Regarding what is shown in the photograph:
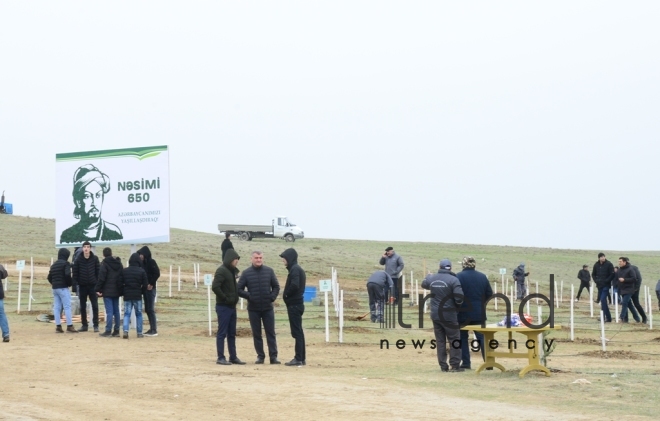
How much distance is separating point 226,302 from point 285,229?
61225 millimetres

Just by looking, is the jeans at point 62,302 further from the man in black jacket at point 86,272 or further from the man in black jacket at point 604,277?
the man in black jacket at point 604,277

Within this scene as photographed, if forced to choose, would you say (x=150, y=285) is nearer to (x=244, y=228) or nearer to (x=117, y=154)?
(x=117, y=154)

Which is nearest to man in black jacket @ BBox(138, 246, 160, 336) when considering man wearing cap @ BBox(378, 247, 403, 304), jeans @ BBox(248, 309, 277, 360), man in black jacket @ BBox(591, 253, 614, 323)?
jeans @ BBox(248, 309, 277, 360)

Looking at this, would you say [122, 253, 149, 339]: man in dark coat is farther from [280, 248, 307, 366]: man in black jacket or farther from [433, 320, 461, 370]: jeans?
[433, 320, 461, 370]: jeans

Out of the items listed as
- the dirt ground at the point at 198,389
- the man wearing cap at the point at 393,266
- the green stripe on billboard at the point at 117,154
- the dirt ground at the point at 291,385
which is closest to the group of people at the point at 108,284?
the dirt ground at the point at 291,385

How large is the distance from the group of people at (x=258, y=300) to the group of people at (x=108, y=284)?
4572 mm

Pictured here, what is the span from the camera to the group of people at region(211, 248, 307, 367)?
1686 centimetres

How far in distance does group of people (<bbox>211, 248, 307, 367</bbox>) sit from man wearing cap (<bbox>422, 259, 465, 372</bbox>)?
7.39 feet

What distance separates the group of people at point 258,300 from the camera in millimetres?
16859

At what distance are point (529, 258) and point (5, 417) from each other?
7100 centimetres

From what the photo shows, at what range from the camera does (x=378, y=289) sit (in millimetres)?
25547

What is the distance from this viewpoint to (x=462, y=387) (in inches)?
556

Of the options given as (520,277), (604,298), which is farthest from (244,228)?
(604,298)

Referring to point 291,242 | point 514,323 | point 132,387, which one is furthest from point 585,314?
point 291,242
